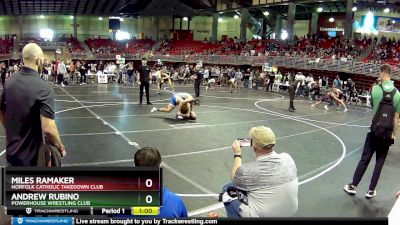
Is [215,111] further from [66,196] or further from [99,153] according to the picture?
[66,196]

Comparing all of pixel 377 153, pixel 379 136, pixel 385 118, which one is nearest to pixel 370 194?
pixel 377 153

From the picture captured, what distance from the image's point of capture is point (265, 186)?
3.70m

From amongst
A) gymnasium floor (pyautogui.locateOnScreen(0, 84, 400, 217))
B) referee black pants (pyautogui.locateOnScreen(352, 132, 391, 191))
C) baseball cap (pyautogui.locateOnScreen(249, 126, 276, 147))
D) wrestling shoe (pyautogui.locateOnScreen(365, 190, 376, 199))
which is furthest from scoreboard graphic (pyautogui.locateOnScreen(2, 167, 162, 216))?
wrestling shoe (pyautogui.locateOnScreen(365, 190, 376, 199))

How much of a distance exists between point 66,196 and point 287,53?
3745 cm

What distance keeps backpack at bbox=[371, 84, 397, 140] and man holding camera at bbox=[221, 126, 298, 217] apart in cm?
356

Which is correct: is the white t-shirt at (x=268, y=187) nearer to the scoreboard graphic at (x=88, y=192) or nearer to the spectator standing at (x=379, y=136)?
the scoreboard graphic at (x=88, y=192)

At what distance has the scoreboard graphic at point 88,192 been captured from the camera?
68.1 inches

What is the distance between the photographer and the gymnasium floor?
700 centimetres

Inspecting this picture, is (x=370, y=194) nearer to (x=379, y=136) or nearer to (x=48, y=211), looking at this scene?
(x=379, y=136)

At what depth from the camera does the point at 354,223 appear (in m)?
1.56

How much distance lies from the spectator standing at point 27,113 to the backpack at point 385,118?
17.0 feet

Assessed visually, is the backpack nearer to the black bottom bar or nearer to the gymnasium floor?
the gymnasium floor

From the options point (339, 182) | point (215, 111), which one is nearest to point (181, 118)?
point (215, 111)

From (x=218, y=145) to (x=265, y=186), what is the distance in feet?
23.9
